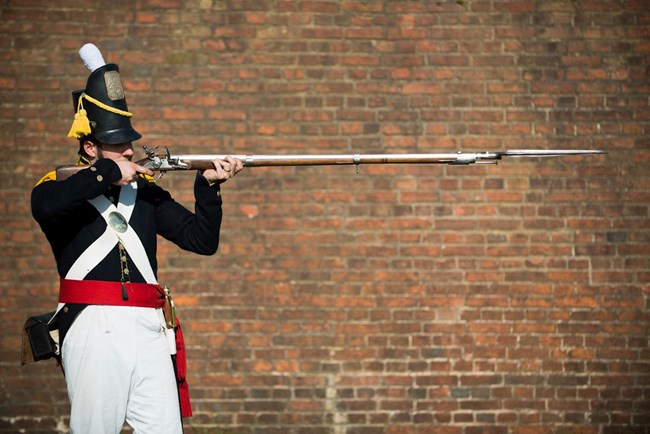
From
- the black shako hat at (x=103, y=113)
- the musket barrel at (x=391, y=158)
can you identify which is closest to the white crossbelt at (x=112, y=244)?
the black shako hat at (x=103, y=113)

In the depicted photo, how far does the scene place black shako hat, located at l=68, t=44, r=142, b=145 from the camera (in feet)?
12.5

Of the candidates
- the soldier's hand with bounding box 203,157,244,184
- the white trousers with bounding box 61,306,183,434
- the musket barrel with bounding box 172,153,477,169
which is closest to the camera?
the white trousers with bounding box 61,306,183,434

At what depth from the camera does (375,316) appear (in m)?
5.74

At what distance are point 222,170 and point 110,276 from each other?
2.27 feet

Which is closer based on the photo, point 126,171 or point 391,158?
point 126,171

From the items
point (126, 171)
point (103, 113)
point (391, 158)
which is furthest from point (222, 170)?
point (391, 158)

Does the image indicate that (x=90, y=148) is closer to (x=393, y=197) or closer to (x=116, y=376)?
(x=116, y=376)

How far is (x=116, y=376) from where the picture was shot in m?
3.73

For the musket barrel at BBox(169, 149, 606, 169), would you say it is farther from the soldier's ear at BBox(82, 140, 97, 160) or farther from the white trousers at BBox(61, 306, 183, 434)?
the white trousers at BBox(61, 306, 183, 434)

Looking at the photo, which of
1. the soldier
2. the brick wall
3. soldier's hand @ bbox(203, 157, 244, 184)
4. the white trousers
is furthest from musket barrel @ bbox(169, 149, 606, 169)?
the brick wall

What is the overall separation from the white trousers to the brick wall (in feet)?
6.33

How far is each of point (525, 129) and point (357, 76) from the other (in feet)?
3.73

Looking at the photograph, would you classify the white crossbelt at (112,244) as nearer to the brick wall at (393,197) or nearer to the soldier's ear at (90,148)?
the soldier's ear at (90,148)

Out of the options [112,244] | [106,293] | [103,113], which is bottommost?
[106,293]
